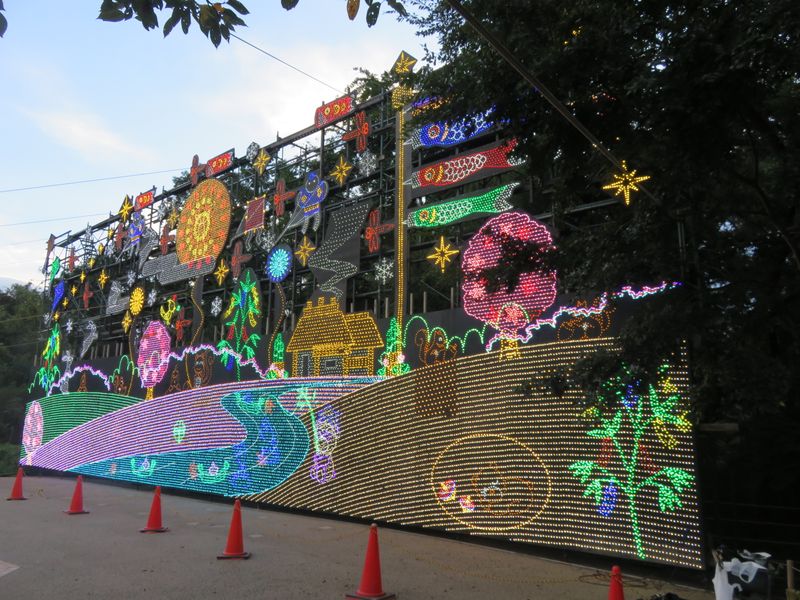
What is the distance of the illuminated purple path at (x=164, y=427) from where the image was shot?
1323 cm

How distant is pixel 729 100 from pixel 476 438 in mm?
6001

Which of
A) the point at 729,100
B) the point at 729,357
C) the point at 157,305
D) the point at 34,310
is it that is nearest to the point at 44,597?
the point at 729,357

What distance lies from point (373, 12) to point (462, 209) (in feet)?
24.3

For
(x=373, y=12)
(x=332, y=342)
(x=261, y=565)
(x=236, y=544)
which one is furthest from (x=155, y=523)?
(x=373, y=12)

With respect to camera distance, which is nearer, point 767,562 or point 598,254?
point 767,562

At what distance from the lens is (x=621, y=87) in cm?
584

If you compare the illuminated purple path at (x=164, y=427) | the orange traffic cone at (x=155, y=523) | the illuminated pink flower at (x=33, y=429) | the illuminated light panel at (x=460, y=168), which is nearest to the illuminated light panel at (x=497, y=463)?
the illuminated purple path at (x=164, y=427)

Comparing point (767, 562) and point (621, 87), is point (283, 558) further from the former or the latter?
point (621, 87)

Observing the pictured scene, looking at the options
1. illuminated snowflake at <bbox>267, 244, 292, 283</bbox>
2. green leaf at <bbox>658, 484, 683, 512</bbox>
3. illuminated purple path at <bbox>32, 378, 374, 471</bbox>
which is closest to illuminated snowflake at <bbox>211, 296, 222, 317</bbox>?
illuminated purple path at <bbox>32, 378, 374, 471</bbox>

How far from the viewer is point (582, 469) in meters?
8.28

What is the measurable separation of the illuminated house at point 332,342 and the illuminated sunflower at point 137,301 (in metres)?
8.22

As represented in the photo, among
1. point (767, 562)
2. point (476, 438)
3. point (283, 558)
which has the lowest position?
point (283, 558)

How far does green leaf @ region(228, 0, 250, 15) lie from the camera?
12.0 ft

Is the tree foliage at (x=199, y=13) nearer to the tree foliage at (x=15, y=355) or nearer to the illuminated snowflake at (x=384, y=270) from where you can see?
the illuminated snowflake at (x=384, y=270)
